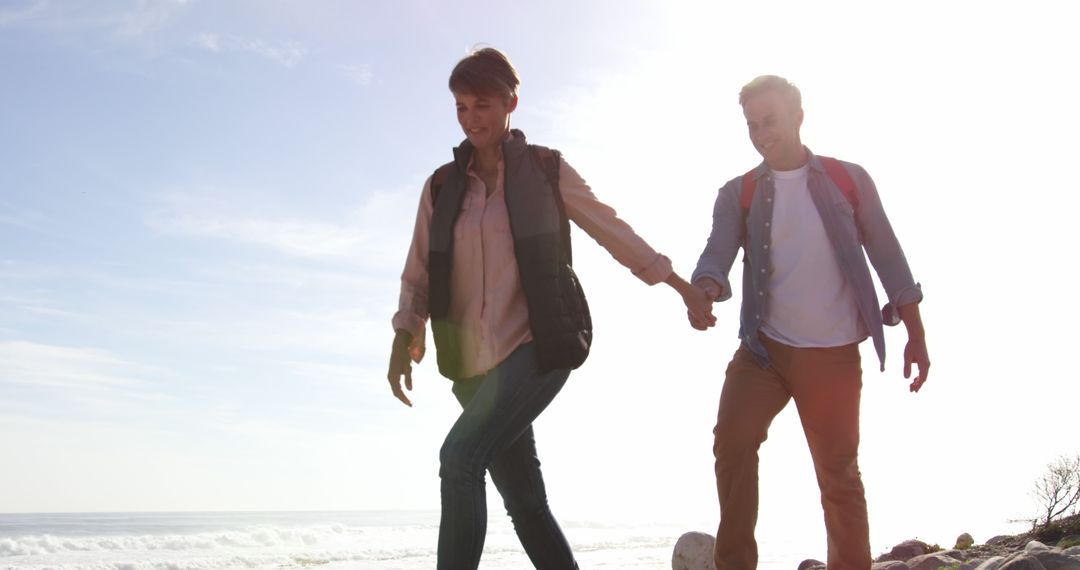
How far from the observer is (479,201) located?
3.46 m

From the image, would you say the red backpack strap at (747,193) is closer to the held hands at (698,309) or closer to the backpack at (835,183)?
the backpack at (835,183)

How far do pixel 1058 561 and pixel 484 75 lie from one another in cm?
418

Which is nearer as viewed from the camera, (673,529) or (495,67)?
(495,67)

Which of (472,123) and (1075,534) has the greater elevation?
(472,123)

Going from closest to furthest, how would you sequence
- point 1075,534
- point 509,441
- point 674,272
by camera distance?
point 509,441 → point 674,272 → point 1075,534

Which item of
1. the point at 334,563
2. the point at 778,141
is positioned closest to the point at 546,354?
the point at 778,141

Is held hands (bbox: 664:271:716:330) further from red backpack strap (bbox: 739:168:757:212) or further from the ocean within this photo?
the ocean

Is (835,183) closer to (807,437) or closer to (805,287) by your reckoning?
(805,287)

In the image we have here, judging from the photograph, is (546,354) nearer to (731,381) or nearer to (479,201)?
(479,201)

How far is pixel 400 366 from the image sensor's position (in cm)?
350

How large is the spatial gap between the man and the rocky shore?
78.2 inches

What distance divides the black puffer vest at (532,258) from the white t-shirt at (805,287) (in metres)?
1.00

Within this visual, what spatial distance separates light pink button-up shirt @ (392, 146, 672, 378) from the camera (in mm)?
3260

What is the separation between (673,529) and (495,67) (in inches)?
1077
